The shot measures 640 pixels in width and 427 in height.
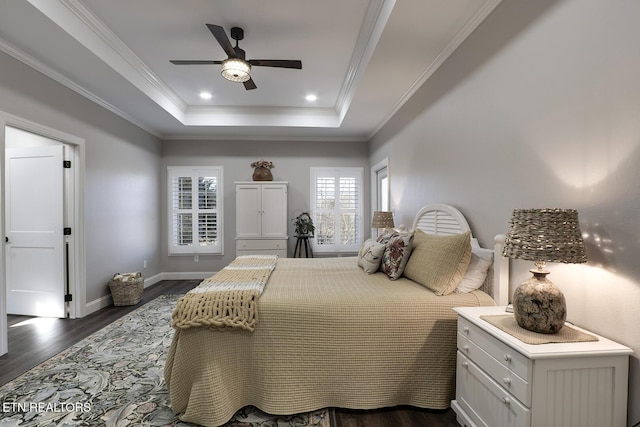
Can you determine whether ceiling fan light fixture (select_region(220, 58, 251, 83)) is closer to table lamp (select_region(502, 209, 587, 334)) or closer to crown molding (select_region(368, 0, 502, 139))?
crown molding (select_region(368, 0, 502, 139))

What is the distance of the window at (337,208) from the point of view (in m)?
5.41

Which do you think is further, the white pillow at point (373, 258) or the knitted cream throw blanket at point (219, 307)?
the white pillow at point (373, 258)

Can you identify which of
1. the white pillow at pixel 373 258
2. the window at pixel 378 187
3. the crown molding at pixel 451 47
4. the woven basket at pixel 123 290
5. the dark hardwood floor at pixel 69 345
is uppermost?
the crown molding at pixel 451 47

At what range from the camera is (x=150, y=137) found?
16.2 feet

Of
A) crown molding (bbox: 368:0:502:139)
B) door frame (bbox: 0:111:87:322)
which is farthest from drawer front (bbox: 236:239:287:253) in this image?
crown molding (bbox: 368:0:502:139)

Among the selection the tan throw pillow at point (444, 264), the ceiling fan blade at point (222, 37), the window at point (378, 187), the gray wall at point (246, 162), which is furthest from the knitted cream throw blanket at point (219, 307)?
the gray wall at point (246, 162)

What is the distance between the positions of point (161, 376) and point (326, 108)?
4.09 meters

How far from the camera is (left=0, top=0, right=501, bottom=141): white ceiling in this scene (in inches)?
87.2

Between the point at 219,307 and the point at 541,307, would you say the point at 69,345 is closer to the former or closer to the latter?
the point at 219,307

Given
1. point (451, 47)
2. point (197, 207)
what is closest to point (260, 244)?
point (197, 207)

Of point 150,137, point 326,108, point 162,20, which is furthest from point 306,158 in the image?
point 162,20

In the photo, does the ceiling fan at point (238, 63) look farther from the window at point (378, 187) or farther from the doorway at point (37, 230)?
the window at point (378, 187)

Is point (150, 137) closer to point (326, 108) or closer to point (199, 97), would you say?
point (199, 97)

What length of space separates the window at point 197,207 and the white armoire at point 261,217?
2.05 feet
